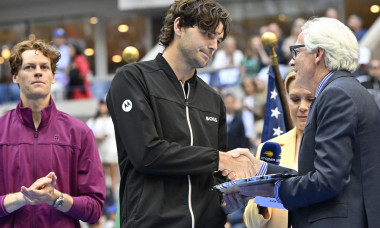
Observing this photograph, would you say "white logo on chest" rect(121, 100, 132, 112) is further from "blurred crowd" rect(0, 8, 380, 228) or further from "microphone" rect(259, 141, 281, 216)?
Result: "blurred crowd" rect(0, 8, 380, 228)

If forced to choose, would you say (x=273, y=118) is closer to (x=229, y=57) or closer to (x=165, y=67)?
(x=165, y=67)

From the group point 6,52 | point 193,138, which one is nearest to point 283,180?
point 193,138

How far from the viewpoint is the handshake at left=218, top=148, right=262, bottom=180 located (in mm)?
4965

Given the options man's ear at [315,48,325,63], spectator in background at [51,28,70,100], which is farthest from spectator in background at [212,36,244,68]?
man's ear at [315,48,325,63]

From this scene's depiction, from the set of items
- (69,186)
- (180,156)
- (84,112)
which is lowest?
(84,112)

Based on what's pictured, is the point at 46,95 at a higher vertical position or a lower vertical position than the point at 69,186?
higher

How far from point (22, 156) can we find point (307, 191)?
7.18 feet

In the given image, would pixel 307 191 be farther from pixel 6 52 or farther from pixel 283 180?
pixel 6 52

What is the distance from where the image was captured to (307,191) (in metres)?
4.27

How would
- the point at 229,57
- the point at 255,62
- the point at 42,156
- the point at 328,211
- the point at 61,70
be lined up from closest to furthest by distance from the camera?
the point at 328,211, the point at 42,156, the point at 255,62, the point at 229,57, the point at 61,70

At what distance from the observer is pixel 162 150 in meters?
4.81

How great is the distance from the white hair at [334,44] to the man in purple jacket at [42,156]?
199 cm

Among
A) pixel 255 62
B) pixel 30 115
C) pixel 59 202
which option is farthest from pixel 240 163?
pixel 255 62

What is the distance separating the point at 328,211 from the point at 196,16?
170 centimetres
